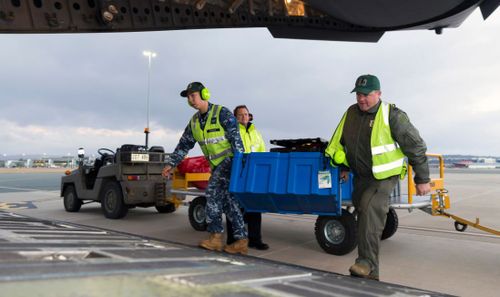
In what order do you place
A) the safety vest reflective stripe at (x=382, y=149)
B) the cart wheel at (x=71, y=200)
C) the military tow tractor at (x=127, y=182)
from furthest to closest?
1. the cart wheel at (x=71, y=200)
2. the military tow tractor at (x=127, y=182)
3. the safety vest reflective stripe at (x=382, y=149)

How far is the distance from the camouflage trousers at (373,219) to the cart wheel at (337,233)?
1394mm

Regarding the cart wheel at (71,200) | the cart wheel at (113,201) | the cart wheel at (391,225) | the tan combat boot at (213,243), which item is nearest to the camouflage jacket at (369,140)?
the tan combat boot at (213,243)

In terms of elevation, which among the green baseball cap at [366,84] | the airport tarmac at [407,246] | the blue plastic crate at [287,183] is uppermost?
the green baseball cap at [366,84]

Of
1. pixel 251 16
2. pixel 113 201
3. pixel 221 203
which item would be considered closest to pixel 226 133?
pixel 221 203

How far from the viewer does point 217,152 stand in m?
4.47

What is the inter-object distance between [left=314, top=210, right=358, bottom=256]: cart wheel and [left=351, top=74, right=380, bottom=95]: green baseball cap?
1989 millimetres

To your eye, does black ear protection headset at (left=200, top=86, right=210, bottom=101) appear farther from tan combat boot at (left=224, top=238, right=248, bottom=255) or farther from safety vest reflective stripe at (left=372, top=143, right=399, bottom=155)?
safety vest reflective stripe at (left=372, top=143, right=399, bottom=155)

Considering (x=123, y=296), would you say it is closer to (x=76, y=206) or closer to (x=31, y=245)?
(x=31, y=245)

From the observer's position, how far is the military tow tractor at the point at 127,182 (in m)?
7.70

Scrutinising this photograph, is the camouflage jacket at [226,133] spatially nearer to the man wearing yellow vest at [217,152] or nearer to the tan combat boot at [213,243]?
the man wearing yellow vest at [217,152]

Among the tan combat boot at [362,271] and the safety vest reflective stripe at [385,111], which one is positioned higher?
the safety vest reflective stripe at [385,111]

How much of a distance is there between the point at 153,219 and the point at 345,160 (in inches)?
218

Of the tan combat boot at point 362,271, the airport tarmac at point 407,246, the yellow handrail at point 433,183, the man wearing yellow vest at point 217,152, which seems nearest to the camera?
the tan combat boot at point 362,271

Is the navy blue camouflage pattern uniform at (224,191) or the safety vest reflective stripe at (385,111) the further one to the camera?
the navy blue camouflage pattern uniform at (224,191)
